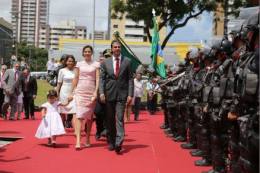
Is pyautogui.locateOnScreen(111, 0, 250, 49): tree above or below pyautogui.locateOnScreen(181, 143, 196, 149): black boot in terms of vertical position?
above

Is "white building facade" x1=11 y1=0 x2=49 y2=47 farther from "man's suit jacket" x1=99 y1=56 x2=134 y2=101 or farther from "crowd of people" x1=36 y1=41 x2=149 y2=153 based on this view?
"man's suit jacket" x1=99 y1=56 x2=134 y2=101

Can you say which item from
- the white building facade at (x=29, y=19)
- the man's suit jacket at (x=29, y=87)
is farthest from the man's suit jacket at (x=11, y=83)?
the white building facade at (x=29, y=19)

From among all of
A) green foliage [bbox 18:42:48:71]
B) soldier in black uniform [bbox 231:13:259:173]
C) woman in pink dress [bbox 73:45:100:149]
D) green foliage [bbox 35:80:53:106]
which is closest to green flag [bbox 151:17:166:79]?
woman in pink dress [bbox 73:45:100:149]

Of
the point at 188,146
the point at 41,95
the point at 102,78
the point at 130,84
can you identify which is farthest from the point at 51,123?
the point at 41,95

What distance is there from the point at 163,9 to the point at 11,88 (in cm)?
961

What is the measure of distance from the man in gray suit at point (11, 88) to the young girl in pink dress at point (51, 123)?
614 cm

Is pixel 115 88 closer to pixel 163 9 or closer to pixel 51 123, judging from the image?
pixel 51 123

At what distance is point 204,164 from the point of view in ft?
27.0

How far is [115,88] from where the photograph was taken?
9562 millimetres

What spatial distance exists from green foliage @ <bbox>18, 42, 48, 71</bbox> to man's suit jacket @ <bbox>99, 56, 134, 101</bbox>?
87654mm

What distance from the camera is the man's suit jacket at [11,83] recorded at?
16.3 metres

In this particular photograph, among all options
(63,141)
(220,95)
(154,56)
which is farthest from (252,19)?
(154,56)

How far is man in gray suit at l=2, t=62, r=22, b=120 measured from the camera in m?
16.4

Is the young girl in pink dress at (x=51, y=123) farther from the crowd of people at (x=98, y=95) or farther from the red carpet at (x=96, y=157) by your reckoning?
the red carpet at (x=96, y=157)
